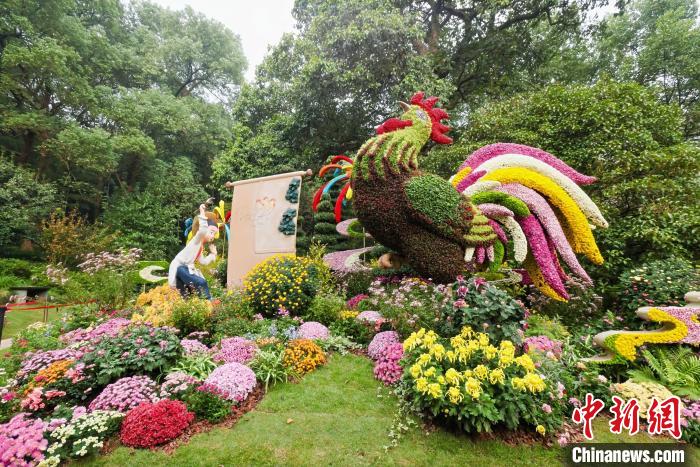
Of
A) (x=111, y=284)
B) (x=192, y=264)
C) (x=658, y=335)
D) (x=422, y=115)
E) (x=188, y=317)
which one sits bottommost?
(x=188, y=317)

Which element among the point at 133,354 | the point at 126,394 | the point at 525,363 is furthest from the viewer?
the point at 133,354

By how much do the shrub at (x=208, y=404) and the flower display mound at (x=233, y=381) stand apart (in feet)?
0.27

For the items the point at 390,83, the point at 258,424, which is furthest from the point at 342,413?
the point at 390,83

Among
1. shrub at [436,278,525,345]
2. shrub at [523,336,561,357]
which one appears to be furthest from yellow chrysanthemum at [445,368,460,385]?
shrub at [523,336,561,357]

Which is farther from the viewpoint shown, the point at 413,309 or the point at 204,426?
the point at 413,309

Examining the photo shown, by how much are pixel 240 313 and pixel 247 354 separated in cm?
194

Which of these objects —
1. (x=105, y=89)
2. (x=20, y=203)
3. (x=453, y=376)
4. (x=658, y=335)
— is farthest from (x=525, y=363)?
(x=105, y=89)

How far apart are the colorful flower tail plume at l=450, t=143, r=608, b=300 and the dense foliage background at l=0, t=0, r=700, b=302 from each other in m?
1.81

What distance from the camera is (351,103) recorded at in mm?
12992

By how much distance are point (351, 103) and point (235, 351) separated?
10919 mm

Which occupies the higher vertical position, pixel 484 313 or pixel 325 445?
pixel 484 313

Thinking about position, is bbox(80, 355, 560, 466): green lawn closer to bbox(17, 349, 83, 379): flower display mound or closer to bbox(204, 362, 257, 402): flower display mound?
bbox(204, 362, 257, 402): flower display mound

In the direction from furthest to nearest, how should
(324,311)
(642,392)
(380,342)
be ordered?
(324,311)
(380,342)
(642,392)

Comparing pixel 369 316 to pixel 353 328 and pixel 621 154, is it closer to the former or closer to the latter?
pixel 353 328
